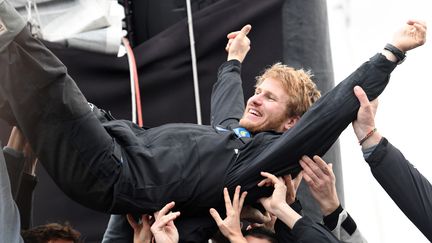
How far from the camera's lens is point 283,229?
10.8 feet

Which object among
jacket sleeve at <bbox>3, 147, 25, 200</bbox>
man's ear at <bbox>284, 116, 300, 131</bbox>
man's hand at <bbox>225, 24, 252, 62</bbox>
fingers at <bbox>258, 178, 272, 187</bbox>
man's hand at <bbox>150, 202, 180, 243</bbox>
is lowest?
man's hand at <bbox>150, 202, 180, 243</bbox>

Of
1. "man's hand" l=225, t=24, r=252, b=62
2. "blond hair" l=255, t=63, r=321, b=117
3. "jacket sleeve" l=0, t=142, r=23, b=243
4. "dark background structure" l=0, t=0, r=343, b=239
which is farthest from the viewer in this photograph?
"dark background structure" l=0, t=0, r=343, b=239

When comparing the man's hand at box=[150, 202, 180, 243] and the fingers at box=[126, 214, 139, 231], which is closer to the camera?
the man's hand at box=[150, 202, 180, 243]

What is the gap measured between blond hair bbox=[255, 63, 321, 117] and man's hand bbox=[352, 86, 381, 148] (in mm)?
341

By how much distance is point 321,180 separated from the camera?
11.1 feet

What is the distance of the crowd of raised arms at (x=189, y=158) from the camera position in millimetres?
3117

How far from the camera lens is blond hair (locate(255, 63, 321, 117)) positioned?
355 centimetres

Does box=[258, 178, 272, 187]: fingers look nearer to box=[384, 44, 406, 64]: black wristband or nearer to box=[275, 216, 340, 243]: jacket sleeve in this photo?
box=[275, 216, 340, 243]: jacket sleeve

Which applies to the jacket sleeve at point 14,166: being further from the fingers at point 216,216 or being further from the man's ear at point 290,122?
the man's ear at point 290,122

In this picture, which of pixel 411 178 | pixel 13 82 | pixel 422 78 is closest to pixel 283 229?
pixel 411 178

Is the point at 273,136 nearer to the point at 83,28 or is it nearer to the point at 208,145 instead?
the point at 208,145

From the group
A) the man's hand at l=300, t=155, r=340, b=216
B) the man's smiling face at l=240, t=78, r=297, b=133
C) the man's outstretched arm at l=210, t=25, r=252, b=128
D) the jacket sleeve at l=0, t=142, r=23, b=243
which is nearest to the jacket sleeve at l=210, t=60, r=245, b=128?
the man's outstretched arm at l=210, t=25, r=252, b=128

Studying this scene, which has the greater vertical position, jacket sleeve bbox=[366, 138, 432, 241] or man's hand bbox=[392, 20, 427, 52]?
man's hand bbox=[392, 20, 427, 52]

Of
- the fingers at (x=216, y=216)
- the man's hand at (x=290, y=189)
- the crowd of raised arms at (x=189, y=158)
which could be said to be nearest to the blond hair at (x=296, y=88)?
the crowd of raised arms at (x=189, y=158)
